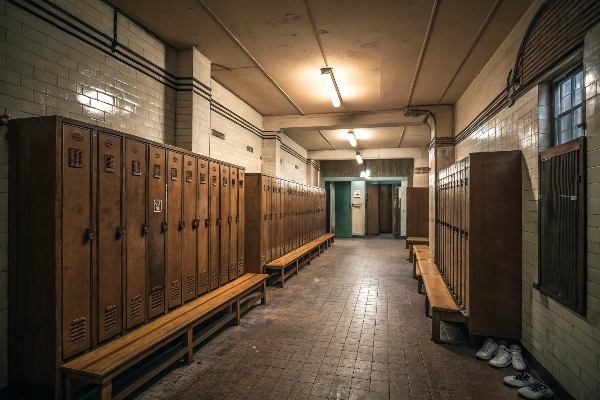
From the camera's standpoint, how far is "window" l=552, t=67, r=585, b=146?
8.39ft

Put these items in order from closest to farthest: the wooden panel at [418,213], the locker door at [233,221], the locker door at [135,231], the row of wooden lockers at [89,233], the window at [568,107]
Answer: the row of wooden lockers at [89,233] < the window at [568,107] < the locker door at [135,231] < the locker door at [233,221] < the wooden panel at [418,213]

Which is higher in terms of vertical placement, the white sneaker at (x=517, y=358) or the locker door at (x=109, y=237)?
the locker door at (x=109, y=237)

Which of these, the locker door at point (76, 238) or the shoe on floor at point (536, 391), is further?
the shoe on floor at point (536, 391)

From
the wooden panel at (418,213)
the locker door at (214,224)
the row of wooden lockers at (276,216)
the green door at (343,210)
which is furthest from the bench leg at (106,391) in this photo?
the green door at (343,210)

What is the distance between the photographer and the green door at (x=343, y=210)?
14539mm

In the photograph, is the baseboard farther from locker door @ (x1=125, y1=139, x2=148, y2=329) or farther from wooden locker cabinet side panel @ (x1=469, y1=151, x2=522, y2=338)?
locker door @ (x1=125, y1=139, x2=148, y2=329)

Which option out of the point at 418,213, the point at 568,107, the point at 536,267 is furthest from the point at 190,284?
the point at 418,213

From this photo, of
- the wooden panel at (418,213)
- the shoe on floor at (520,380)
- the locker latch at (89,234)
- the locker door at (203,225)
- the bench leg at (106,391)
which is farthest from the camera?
the wooden panel at (418,213)

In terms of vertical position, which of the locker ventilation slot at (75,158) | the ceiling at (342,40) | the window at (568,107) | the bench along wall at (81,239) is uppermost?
the ceiling at (342,40)

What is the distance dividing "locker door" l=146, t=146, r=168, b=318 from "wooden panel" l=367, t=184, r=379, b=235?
13.1 metres

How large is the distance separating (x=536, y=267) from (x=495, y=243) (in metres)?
0.43

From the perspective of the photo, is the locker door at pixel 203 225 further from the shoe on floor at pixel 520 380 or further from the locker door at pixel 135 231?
the shoe on floor at pixel 520 380

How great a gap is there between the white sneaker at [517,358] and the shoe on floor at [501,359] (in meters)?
0.04

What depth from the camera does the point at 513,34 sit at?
12.1ft
